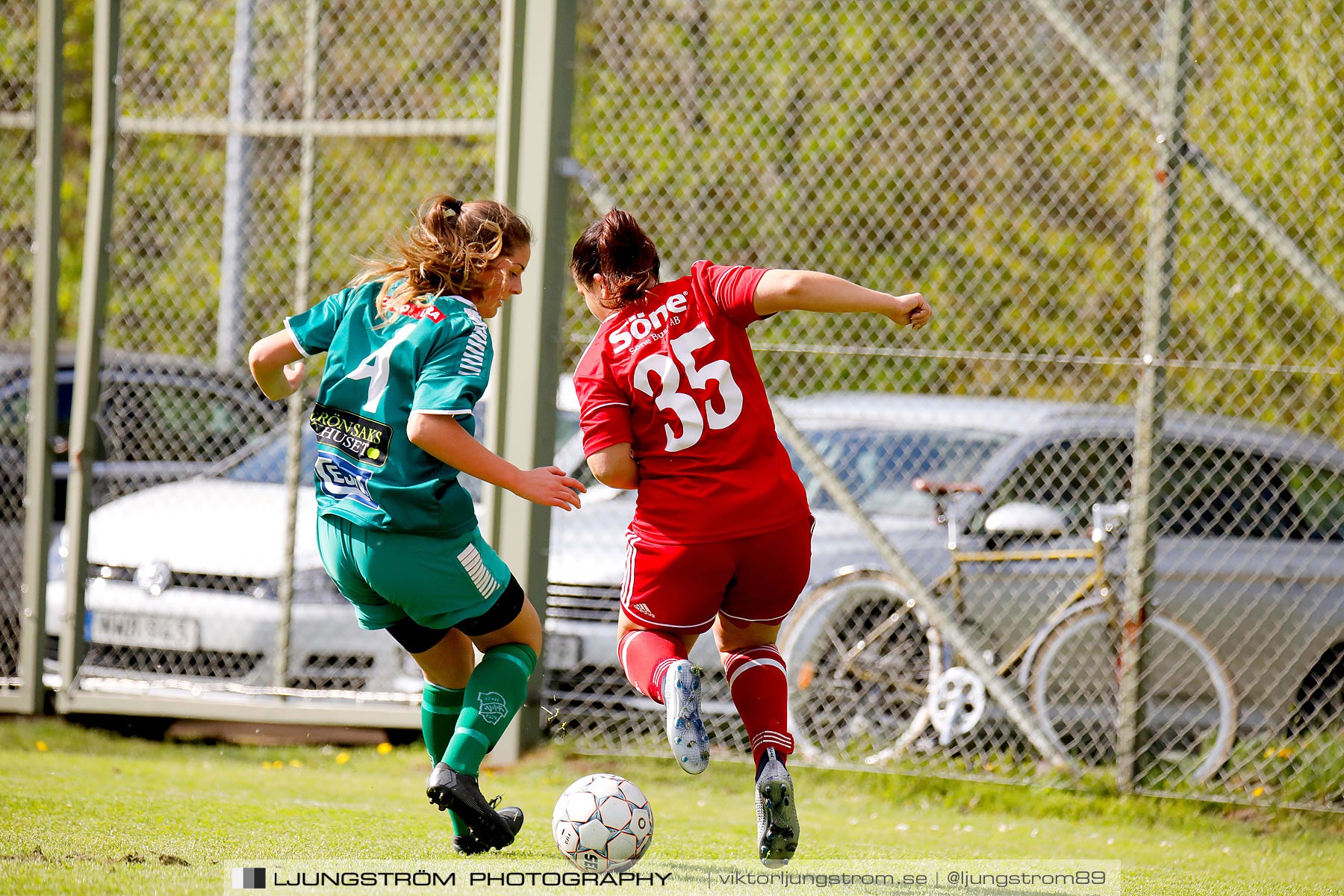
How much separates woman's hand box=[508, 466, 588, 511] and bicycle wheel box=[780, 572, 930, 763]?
2649 mm

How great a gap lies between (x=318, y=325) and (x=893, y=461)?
341 cm

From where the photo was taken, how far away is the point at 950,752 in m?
5.55

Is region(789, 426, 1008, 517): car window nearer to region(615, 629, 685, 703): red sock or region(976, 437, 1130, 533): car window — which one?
region(976, 437, 1130, 533): car window

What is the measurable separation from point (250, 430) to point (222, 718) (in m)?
1.90

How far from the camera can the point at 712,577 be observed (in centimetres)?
359

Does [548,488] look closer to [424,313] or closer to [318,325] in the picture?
Answer: [424,313]

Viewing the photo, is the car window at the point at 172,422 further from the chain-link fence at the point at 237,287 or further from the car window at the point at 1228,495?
the car window at the point at 1228,495

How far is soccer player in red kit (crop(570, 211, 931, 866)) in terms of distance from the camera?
353 centimetres

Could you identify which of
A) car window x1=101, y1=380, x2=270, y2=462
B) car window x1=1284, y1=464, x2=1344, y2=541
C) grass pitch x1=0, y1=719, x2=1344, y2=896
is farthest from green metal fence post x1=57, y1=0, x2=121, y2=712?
car window x1=1284, y1=464, x2=1344, y2=541

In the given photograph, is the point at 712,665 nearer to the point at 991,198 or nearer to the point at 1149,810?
the point at 1149,810

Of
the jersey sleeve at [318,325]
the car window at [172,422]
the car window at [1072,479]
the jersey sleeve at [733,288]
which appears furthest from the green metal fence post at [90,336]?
the car window at [1072,479]

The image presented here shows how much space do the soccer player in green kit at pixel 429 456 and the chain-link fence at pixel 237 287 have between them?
0.92 metres

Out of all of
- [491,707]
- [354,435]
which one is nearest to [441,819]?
[491,707]

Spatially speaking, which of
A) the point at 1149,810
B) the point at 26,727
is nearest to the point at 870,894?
the point at 1149,810
